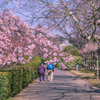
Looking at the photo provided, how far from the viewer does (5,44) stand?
12.5 metres

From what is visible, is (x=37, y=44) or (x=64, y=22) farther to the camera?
(x=64, y=22)

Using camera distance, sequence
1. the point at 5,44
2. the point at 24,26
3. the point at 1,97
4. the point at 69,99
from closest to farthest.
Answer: the point at 1,97, the point at 69,99, the point at 5,44, the point at 24,26

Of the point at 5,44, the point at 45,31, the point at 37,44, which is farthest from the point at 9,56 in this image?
the point at 45,31

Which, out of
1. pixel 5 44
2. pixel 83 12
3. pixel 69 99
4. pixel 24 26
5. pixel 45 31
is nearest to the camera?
pixel 69 99

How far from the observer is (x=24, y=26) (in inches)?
524

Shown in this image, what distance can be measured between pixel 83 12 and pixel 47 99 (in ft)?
30.8

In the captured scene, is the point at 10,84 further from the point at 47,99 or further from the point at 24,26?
the point at 24,26

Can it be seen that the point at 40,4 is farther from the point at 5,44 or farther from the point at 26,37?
the point at 5,44

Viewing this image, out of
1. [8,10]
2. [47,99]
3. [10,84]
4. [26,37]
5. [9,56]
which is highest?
[8,10]

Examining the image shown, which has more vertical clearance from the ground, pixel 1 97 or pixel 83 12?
pixel 83 12

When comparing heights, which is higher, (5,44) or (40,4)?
(40,4)

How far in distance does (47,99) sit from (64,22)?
953 cm

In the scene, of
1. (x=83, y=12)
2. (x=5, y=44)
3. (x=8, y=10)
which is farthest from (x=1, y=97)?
(x=83, y=12)

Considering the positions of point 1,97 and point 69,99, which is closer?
point 1,97
